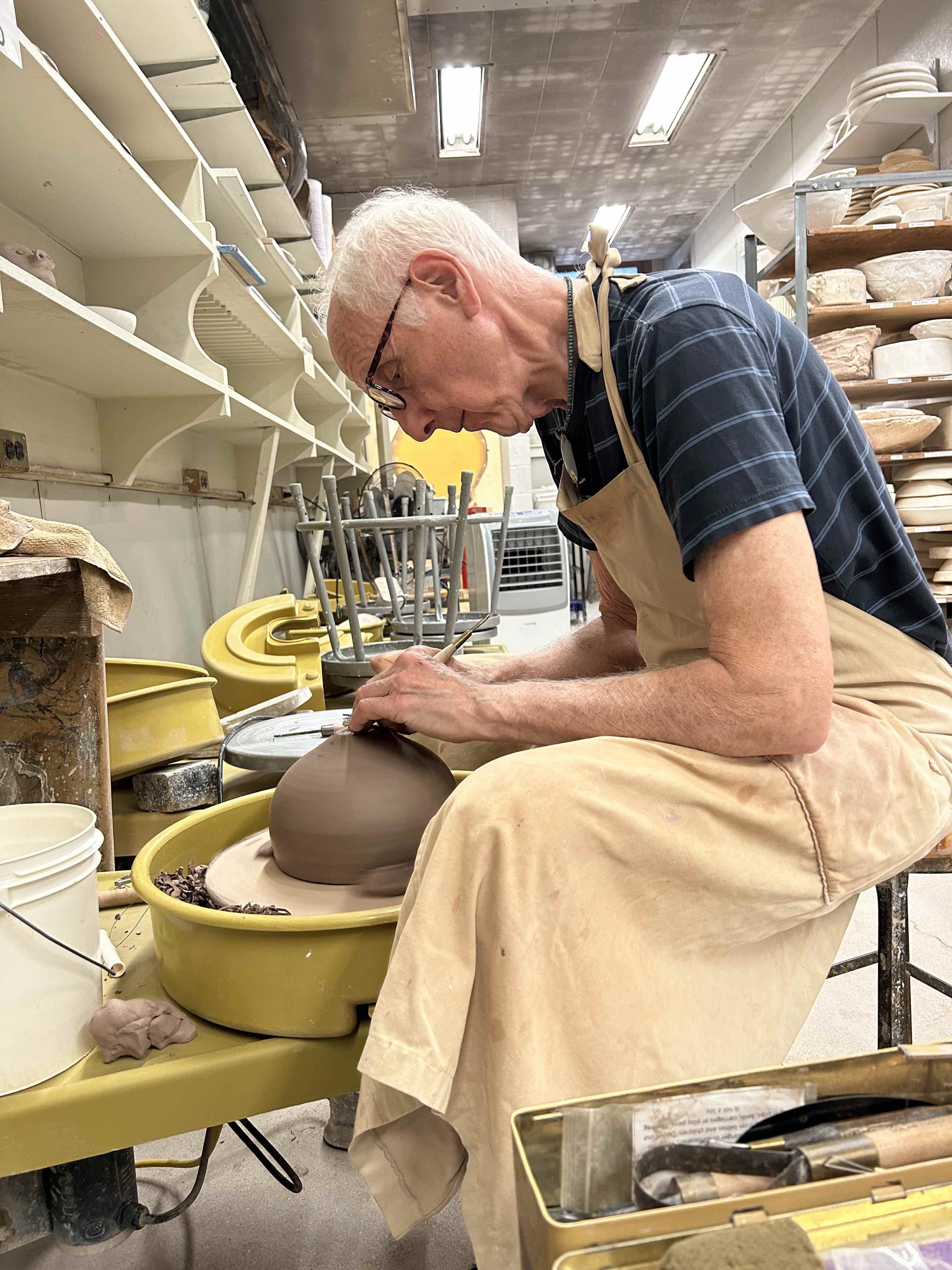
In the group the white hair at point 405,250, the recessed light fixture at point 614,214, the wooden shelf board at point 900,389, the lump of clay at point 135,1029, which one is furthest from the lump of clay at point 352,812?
the recessed light fixture at point 614,214

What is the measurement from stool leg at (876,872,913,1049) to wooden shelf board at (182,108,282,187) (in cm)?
306

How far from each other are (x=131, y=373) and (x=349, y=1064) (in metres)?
2.02

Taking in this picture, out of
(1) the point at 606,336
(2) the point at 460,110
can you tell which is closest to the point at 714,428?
(1) the point at 606,336

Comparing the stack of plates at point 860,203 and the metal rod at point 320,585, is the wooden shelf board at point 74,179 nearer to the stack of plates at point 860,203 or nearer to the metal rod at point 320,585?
the metal rod at point 320,585

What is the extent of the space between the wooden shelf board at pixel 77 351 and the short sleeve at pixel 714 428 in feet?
3.84

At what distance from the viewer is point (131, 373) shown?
2.40 metres

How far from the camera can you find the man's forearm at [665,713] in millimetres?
1068

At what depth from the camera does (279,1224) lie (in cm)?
159

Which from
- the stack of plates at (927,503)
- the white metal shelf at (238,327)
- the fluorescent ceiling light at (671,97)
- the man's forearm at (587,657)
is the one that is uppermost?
the fluorescent ceiling light at (671,97)

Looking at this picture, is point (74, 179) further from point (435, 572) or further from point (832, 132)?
point (832, 132)

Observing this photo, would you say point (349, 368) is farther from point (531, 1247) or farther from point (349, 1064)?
point (531, 1247)

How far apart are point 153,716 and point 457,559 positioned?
3.87 feet

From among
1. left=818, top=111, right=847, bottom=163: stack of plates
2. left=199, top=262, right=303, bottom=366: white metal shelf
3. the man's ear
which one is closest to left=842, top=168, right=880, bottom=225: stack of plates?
left=818, top=111, right=847, bottom=163: stack of plates

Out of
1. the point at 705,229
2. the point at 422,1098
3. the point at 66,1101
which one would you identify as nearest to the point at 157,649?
the point at 66,1101
